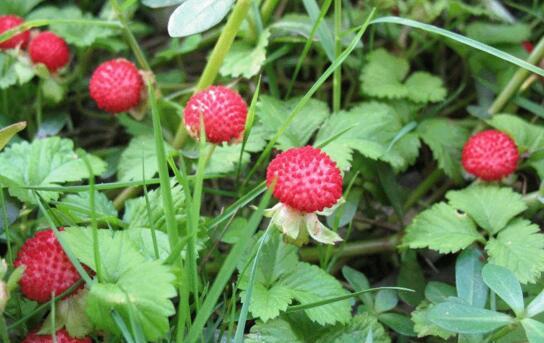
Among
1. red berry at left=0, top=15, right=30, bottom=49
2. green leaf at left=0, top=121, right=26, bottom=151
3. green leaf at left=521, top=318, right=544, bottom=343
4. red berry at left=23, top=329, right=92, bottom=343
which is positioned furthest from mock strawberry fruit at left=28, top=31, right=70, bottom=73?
green leaf at left=521, top=318, right=544, bottom=343

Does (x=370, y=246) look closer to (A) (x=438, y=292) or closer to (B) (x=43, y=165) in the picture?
(A) (x=438, y=292)

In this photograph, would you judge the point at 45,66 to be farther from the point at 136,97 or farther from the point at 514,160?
the point at 514,160

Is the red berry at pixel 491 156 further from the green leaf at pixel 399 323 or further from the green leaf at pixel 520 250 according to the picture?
the green leaf at pixel 399 323

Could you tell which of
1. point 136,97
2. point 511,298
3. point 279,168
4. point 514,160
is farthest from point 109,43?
point 511,298

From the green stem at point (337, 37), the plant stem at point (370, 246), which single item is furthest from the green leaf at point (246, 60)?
the plant stem at point (370, 246)

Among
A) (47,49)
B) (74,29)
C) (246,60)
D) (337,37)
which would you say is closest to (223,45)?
(246,60)
